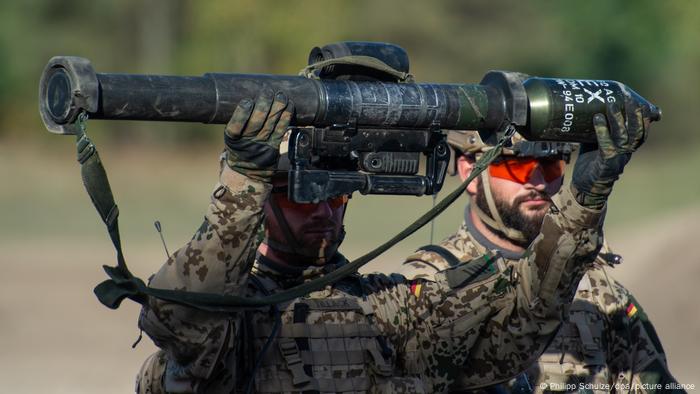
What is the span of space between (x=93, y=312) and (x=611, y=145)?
16102 millimetres

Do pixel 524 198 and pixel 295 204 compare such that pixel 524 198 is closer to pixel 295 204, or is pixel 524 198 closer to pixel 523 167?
pixel 523 167

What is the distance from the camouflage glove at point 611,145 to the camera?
584 cm

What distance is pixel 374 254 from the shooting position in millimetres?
5832

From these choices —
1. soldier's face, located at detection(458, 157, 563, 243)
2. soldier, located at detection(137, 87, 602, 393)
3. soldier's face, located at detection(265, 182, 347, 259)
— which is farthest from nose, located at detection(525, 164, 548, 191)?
soldier's face, located at detection(265, 182, 347, 259)

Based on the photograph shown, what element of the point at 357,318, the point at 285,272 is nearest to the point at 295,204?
the point at 285,272

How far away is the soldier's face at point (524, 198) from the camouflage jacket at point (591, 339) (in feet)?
0.55

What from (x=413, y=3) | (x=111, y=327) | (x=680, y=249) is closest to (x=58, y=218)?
(x=111, y=327)

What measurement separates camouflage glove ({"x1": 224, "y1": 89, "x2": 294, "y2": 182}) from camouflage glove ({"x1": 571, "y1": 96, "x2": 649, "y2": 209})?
138 cm

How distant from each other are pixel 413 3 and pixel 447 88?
145 feet

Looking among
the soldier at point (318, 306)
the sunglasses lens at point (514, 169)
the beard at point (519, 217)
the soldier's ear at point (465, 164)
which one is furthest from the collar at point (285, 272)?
the soldier's ear at point (465, 164)

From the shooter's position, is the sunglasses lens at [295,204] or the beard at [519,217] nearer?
the sunglasses lens at [295,204]

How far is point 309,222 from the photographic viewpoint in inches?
255

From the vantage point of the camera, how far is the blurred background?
88.5 feet

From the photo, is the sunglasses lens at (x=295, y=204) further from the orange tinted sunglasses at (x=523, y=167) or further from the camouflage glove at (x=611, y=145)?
the orange tinted sunglasses at (x=523, y=167)
